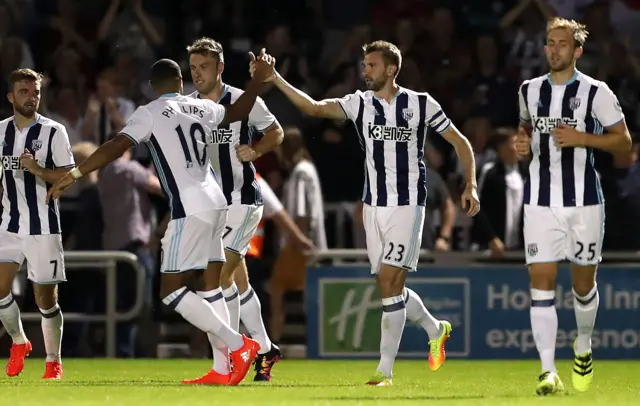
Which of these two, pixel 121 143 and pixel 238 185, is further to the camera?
pixel 238 185

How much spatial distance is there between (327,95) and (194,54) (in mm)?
6766

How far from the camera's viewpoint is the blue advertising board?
14633 millimetres

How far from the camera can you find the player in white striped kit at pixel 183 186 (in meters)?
9.67

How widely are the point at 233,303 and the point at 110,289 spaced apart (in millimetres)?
4255

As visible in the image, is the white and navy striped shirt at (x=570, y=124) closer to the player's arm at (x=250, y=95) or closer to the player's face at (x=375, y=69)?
the player's face at (x=375, y=69)

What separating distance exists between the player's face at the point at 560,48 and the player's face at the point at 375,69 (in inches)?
46.5

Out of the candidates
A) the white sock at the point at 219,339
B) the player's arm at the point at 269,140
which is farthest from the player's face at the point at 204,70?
the white sock at the point at 219,339

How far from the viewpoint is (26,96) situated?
11031 millimetres

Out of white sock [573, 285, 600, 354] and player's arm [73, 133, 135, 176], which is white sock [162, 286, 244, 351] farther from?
white sock [573, 285, 600, 354]

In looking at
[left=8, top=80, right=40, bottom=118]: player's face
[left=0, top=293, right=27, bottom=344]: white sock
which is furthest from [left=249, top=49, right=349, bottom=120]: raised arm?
[left=0, top=293, right=27, bottom=344]: white sock

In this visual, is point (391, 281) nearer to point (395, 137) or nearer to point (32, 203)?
point (395, 137)

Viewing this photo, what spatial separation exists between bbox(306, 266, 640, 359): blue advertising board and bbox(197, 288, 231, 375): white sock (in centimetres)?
463

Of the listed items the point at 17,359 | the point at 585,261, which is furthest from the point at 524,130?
the point at 17,359

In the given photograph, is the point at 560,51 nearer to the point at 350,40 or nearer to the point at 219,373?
the point at 219,373
